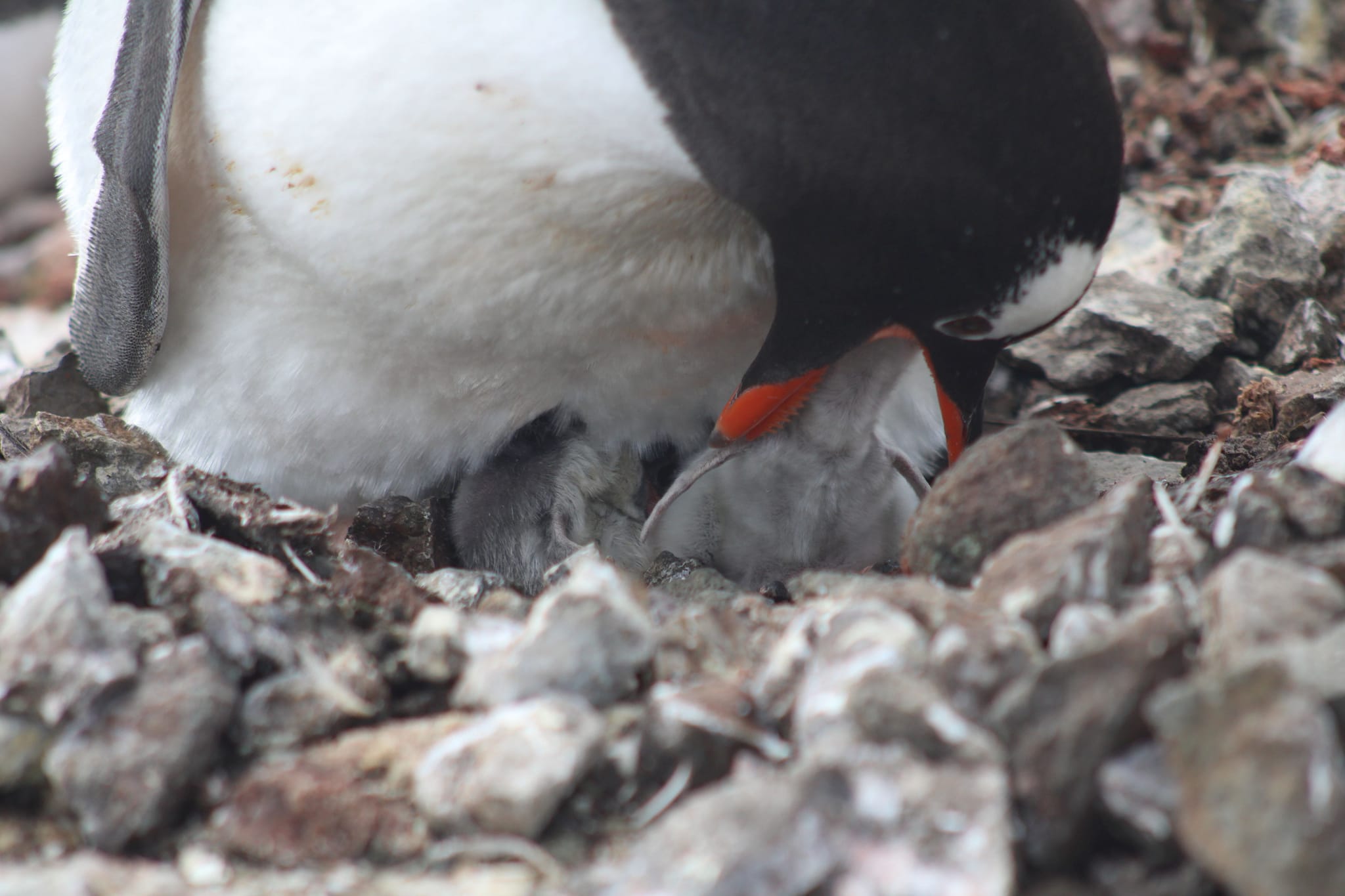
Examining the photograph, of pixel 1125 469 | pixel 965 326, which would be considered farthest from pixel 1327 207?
pixel 965 326

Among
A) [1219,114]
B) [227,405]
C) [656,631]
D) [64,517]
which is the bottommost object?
[1219,114]

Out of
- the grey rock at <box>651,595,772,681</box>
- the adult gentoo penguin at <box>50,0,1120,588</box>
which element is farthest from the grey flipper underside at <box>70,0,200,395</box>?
the grey rock at <box>651,595,772,681</box>

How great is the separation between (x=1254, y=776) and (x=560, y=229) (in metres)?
0.95

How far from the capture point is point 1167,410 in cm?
191

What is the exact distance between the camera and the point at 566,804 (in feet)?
2.78

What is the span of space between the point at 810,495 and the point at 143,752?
2.97ft

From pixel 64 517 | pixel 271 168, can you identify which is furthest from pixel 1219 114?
pixel 64 517

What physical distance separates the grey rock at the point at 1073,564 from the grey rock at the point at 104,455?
3.19ft

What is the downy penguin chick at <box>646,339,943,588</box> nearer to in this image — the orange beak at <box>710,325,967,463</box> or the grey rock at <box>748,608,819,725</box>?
the orange beak at <box>710,325,967,463</box>

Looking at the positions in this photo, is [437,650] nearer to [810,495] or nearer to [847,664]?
[847,664]

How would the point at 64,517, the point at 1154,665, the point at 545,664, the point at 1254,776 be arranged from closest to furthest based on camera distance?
the point at 1254,776 < the point at 1154,665 < the point at 545,664 < the point at 64,517

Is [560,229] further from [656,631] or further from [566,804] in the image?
[566,804]

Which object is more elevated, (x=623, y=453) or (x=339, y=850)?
(x=339, y=850)

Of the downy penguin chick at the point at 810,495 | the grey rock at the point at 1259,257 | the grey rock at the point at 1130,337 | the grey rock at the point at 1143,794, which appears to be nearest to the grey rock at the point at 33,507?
the downy penguin chick at the point at 810,495
